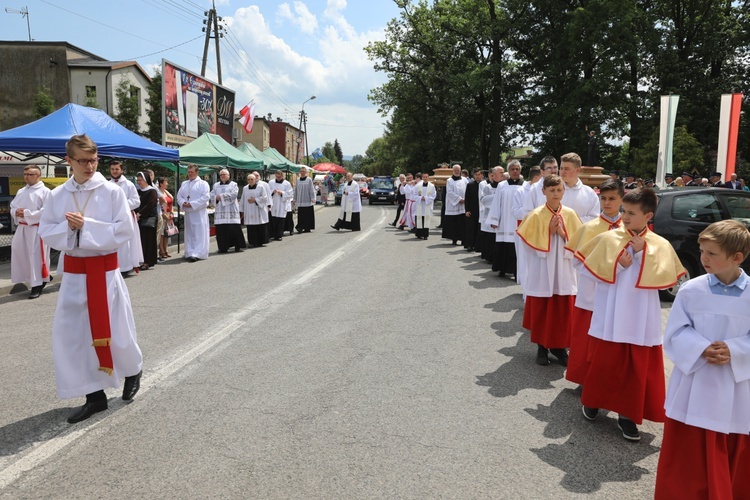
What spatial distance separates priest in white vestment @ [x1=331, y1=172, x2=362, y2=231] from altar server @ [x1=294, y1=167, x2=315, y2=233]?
1005 mm

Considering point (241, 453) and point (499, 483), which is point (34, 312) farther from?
point (499, 483)

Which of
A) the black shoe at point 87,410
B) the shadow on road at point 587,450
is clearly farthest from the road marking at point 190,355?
the shadow on road at point 587,450

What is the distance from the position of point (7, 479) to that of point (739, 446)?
3.84 metres

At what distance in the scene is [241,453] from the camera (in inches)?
145

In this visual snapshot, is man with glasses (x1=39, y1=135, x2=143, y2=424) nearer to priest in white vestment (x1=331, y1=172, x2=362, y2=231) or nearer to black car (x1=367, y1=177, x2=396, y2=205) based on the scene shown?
priest in white vestment (x1=331, y1=172, x2=362, y2=231)

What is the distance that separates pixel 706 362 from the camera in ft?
9.45

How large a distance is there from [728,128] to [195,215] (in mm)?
12178

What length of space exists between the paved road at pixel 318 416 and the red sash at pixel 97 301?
1.44 ft

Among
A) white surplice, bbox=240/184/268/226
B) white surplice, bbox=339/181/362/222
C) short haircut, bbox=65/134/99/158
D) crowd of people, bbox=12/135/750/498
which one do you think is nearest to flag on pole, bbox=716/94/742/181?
crowd of people, bbox=12/135/750/498

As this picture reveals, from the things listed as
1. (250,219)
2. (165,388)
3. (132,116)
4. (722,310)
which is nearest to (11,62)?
(132,116)

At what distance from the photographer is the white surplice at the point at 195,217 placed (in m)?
13.7

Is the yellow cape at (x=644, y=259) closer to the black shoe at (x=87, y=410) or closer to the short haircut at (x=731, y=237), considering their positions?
the short haircut at (x=731, y=237)

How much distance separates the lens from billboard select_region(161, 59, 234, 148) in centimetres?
2116

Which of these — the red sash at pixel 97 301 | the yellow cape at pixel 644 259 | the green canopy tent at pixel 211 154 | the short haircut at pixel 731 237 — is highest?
the green canopy tent at pixel 211 154
